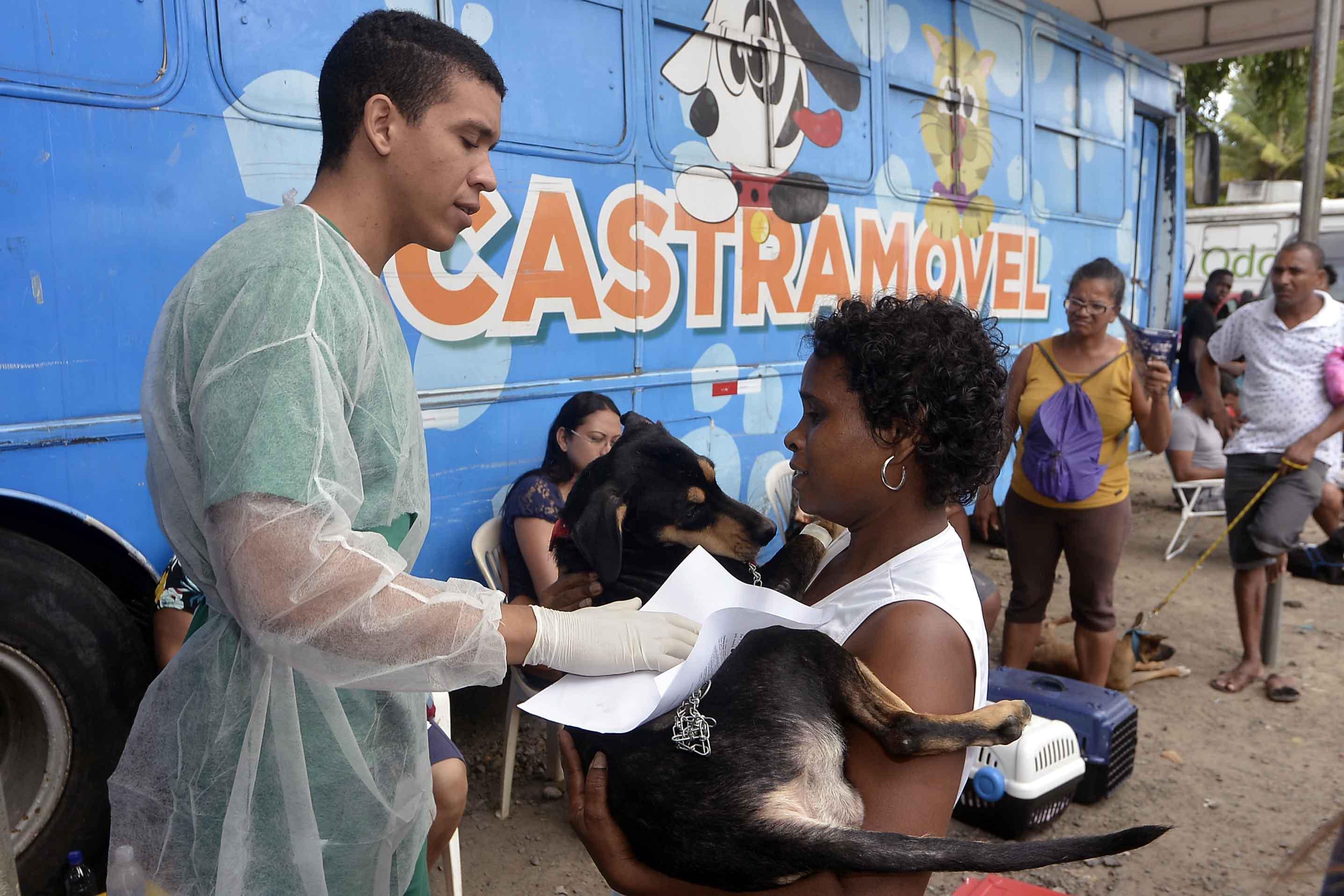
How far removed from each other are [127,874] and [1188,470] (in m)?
7.36

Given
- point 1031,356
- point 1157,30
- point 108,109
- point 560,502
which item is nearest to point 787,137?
point 1031,356

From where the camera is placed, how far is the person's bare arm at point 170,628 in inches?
107

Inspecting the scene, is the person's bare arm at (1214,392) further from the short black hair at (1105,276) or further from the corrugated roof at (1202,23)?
the corrugated roof at (1202,23)

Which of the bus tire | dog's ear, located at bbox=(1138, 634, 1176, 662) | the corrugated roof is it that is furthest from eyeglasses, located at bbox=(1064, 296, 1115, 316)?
the corrugated roof

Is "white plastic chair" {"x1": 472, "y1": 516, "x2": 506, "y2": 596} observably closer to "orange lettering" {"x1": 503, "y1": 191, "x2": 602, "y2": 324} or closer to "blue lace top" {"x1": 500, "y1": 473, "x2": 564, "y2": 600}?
"blue lace top" {"x1": 500, "y1": 473, "x2": 564, "y2": 600}

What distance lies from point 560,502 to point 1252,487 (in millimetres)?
3564

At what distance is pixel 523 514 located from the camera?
11.5ft

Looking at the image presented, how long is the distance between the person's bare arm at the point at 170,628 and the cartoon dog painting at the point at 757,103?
8.51 feet

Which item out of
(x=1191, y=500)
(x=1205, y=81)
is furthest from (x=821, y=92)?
(x=1205, y=81)

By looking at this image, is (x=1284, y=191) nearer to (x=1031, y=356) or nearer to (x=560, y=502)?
(x=1031, y=356)

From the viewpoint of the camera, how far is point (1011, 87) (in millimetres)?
6199

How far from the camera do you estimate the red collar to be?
2.35 meters

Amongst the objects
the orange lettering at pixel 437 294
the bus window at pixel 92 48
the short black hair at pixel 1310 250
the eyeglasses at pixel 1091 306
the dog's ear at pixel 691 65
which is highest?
the dog's ear at pixel 691 65

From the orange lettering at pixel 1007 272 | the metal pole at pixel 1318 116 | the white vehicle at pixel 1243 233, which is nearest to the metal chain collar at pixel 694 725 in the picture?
the metal pole at pixel 1318 116
